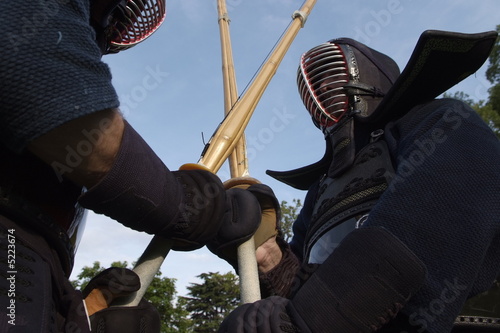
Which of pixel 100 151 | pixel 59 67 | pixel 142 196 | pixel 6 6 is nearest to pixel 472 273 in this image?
pixel 142 196

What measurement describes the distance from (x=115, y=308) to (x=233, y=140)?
1.92 m

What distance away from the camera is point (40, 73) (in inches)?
46.1

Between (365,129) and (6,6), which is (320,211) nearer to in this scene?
(365,129)

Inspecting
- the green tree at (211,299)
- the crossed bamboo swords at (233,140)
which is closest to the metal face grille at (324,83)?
the crossed bamboo swords at (233,140)

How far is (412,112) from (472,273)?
91 cm

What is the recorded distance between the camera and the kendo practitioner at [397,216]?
1491 millimetres

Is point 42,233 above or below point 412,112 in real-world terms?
below

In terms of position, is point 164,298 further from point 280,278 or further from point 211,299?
point 280,278

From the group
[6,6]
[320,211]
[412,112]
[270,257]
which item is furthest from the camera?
[270,257]

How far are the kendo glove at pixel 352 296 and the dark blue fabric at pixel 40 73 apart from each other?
0.77m

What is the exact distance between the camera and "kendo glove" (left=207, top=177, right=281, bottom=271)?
1.99 meters

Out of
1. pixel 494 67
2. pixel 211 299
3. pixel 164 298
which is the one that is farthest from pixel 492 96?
pixel 211 299

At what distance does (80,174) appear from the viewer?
4.50 ft

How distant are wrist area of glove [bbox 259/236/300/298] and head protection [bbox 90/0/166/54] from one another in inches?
52.5
